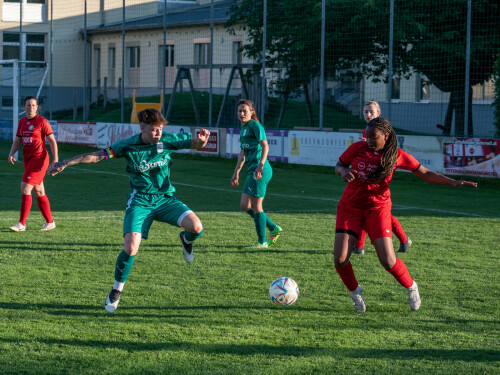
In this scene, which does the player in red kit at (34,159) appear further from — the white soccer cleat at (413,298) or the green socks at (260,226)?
the white soccer cleat at (413,298)

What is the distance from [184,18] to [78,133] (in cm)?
611

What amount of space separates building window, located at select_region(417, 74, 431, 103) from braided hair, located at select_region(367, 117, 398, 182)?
15.6 m

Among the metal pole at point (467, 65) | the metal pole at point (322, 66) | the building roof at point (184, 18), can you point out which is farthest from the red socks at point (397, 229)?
the building roof at point (184, 18)

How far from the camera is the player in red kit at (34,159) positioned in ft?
34.4

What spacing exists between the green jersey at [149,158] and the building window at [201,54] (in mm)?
21737

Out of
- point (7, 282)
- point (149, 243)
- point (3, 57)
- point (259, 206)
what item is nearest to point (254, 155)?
point (259, 206)

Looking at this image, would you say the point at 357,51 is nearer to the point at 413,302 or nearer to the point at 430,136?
the point at 430,136

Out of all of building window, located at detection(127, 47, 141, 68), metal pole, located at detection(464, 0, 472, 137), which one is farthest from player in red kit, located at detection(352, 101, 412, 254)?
building window, located at detection(127, 47, 141, 68)

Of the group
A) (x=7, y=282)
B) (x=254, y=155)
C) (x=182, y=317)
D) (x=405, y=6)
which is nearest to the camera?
(x=182, y=317)

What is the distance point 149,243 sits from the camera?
9.55m

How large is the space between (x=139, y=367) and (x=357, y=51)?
58.7ft

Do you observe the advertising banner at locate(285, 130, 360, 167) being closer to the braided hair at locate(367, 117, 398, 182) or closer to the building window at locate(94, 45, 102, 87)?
the braided hair at locate(367, 117, 398, 182)

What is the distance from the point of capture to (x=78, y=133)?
29.0m

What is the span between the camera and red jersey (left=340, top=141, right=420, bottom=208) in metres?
6.15
